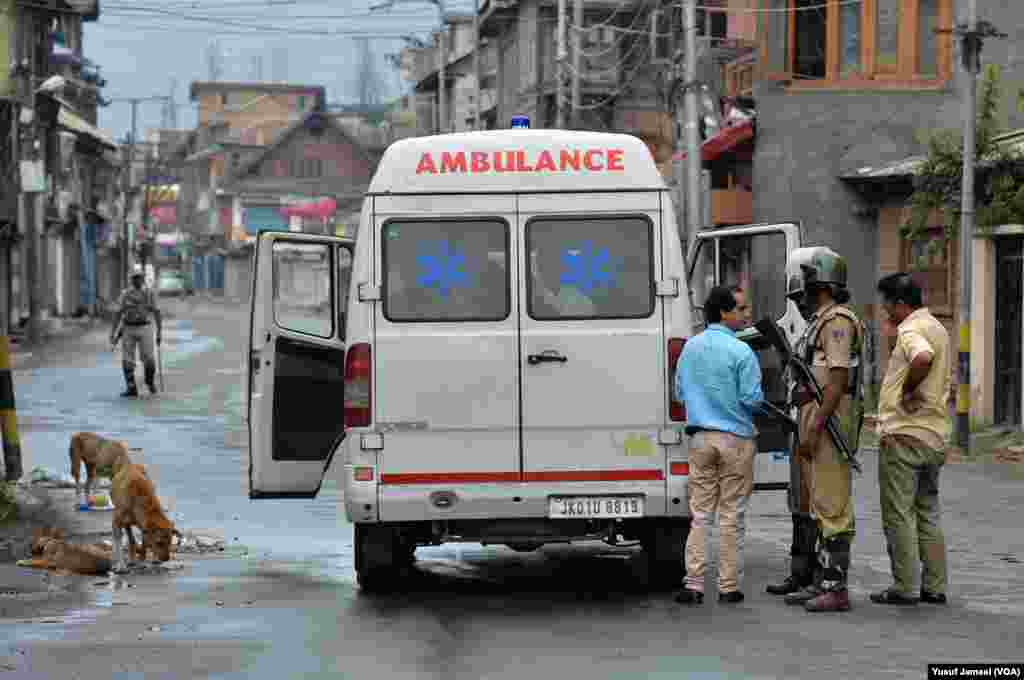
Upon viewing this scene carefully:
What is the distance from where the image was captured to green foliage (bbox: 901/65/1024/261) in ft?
80.8

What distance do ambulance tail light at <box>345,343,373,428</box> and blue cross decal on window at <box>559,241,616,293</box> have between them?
1.22m

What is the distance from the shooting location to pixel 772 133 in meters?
33.8

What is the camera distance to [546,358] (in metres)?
11.2

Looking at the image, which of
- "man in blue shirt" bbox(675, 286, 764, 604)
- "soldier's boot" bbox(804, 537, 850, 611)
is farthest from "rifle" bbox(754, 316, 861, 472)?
"soldier's boot" bbox(804, 537, 850, 611)

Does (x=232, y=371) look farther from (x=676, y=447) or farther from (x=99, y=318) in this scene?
(x=99, y=318)

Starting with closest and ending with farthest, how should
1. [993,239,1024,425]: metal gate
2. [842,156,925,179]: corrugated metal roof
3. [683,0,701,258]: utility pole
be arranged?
[993,239,1024,425]: metal gate, [683,0,701,258]: utility pole, [842,156,925,179]: corrugated metal roof

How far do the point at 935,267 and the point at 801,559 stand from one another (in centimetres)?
1931

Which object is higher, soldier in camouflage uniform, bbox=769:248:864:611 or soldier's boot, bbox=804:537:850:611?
soldier in camouflage uniform, bbox=769:248:864:611

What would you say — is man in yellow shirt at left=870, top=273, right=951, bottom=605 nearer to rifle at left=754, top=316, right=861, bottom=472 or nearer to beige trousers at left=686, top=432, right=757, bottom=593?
rifle at left=754, top=316, right=861, bottom=472

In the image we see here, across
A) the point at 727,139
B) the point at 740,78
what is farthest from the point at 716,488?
the point at 740,78

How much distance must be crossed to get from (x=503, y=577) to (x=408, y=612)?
→ 1.76 meters

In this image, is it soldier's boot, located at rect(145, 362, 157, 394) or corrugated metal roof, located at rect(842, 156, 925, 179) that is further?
soldier's boot, located at rect(145, 362, 157, 394)

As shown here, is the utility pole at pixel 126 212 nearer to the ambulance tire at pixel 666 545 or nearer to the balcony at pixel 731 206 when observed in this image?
the balcony at pixel 731 206

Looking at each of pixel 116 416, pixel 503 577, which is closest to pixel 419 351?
pixel 503 577
